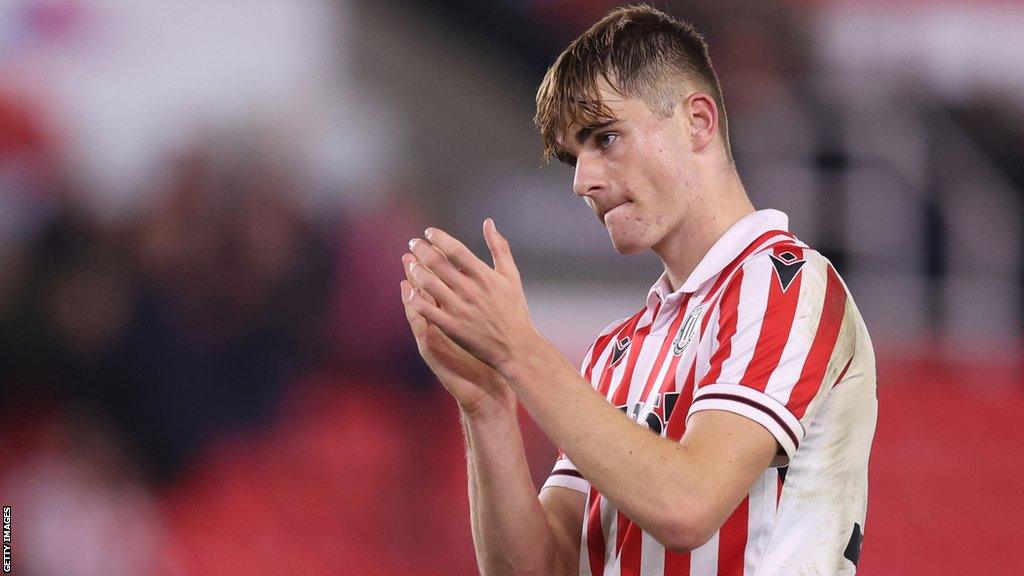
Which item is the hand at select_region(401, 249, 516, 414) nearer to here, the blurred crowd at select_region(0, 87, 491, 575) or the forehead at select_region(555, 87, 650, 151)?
the forehead at select_region(555, 87, 650, 151)

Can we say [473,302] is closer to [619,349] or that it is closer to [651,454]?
[651,454]

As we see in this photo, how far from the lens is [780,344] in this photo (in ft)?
4.05

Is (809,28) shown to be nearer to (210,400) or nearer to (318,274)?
(318,274)

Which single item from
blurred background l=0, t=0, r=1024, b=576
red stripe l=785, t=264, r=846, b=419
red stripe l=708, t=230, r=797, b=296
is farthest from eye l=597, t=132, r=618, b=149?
blurred background l=0, t=0, r=1024, b=576

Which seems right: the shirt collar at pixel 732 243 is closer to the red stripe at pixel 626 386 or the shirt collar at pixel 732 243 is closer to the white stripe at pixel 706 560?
the red stripe at pixel 626 386

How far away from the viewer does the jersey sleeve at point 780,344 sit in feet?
3.93

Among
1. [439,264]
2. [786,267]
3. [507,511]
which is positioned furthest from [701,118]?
[507,511]

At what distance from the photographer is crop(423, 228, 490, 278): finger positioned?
1175 mm

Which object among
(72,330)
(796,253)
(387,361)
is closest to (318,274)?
(387,361)

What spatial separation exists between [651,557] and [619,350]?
0.37m

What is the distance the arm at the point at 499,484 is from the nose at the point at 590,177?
274mm

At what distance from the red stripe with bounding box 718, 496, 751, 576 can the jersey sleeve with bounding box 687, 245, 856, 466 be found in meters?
0.07

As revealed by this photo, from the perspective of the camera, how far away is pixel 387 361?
4098 mm

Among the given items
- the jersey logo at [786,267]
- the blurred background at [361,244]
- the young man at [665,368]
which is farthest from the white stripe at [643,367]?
the blurred background at [361,244]
